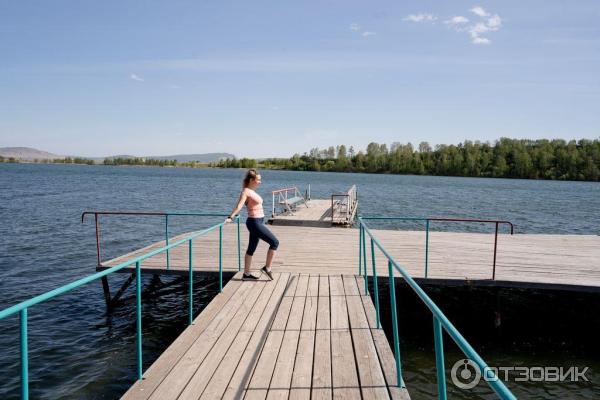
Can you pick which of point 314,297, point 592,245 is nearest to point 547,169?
point 592,245

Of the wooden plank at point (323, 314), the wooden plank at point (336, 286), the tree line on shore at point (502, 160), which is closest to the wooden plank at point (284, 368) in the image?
the wooden plank at point (323, 314)

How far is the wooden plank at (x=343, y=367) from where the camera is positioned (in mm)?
3891

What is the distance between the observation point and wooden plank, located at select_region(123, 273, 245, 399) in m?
3.98

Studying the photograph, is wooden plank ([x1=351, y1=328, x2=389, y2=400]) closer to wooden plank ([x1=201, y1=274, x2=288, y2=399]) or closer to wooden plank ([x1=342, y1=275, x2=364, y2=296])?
wooden plank ([x1=201, y1=274, x2=288, y2=399])

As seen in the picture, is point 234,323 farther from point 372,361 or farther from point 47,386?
point 47,386

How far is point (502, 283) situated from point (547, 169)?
13372 cm

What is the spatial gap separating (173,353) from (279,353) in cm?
111

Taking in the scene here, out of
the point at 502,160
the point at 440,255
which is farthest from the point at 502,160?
the point at 440,255

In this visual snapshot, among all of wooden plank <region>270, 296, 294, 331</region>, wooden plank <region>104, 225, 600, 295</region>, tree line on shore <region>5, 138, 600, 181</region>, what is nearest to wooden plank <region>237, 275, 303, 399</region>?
wooden plank <region>270, 296, 294, 331</region>

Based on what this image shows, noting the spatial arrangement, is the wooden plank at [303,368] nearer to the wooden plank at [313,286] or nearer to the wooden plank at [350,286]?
the wooden plank at [313,286]

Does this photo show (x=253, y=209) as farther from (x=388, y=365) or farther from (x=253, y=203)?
(x=388, y=365)

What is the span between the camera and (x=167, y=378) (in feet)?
13.8

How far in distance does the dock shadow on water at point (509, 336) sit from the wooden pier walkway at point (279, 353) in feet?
7.60

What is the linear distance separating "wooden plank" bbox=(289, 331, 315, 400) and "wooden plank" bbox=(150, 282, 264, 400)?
0.84 metres
